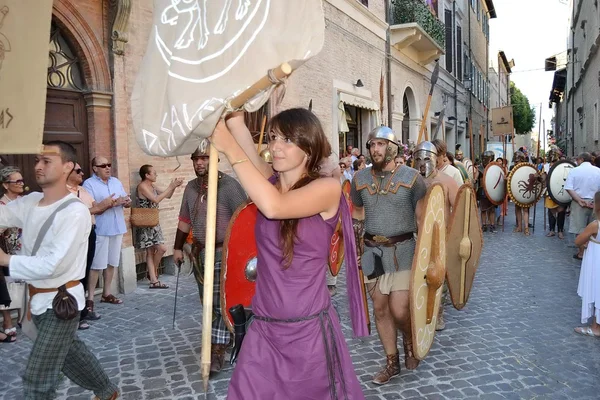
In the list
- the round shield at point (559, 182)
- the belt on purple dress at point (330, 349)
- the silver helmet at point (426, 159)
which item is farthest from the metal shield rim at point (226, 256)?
the round shield at point (559, 182)

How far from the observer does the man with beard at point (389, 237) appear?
Answer: 4.03 m

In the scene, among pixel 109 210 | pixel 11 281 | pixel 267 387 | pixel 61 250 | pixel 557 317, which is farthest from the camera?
pixel 109 210

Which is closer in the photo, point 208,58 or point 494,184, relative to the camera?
point 208,58

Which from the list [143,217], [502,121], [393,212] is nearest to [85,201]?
[143,217]

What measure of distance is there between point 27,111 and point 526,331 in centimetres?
464

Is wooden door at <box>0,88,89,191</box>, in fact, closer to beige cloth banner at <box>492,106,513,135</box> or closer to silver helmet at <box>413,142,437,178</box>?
silver helmet at <box>413,142,437,178</box>

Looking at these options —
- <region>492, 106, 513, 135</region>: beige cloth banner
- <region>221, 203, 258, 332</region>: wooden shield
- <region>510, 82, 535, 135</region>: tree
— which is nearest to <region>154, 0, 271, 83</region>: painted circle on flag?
<region>221, 203, 258, 332</region>: wooden shield

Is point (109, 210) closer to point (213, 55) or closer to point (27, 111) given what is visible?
point (27, 111)

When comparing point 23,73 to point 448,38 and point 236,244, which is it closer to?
point 236,244

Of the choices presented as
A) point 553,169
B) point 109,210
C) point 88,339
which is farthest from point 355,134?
point 88,339

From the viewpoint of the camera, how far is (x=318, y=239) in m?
2.22

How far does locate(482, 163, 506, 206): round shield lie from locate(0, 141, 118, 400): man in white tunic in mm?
10191

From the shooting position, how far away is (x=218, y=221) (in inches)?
177

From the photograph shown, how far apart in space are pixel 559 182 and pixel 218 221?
8226mm
